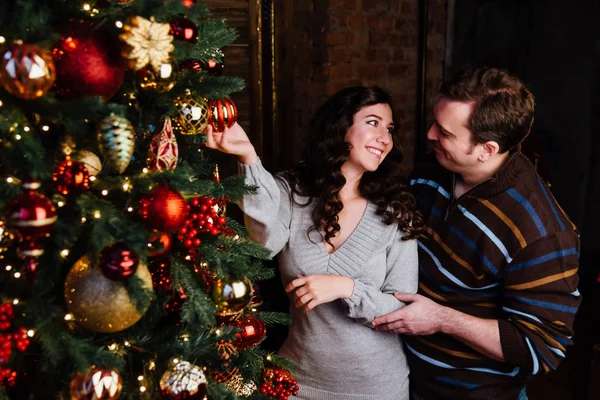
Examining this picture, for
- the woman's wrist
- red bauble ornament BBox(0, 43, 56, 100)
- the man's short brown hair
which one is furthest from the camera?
the man's short brown hair

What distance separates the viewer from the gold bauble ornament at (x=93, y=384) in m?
1.01

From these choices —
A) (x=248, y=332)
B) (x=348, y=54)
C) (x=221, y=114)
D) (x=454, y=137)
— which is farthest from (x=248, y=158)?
(x=348, y=54)

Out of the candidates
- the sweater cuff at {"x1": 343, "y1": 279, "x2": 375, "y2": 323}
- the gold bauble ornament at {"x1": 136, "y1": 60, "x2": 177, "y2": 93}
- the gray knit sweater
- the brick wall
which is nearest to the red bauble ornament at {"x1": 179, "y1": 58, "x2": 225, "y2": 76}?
the gold bauble ornament at {"x1": 136, "y1": 60, "x2": 177, "y2": 93}

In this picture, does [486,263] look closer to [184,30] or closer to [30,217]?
[184,30]

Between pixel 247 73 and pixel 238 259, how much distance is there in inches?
73.4

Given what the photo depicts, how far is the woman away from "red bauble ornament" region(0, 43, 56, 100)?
0.81 metres

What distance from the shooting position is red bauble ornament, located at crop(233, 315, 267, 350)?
1.39 m

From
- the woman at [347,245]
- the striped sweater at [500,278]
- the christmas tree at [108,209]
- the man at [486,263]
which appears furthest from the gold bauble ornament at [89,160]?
the striped sweater at [500,278]

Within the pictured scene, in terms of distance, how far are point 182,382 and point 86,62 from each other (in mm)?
597

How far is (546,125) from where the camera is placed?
12.1ft

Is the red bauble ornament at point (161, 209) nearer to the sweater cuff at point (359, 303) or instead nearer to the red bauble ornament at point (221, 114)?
the red bauble ornament at point (221, 114)

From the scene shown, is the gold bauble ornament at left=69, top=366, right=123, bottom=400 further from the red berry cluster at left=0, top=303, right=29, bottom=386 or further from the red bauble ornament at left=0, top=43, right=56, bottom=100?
the red bauble ornament at left=0, top=43, right=56, bottom=100

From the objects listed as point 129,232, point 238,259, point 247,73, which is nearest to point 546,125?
point 247,73

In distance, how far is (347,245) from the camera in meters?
1.77
